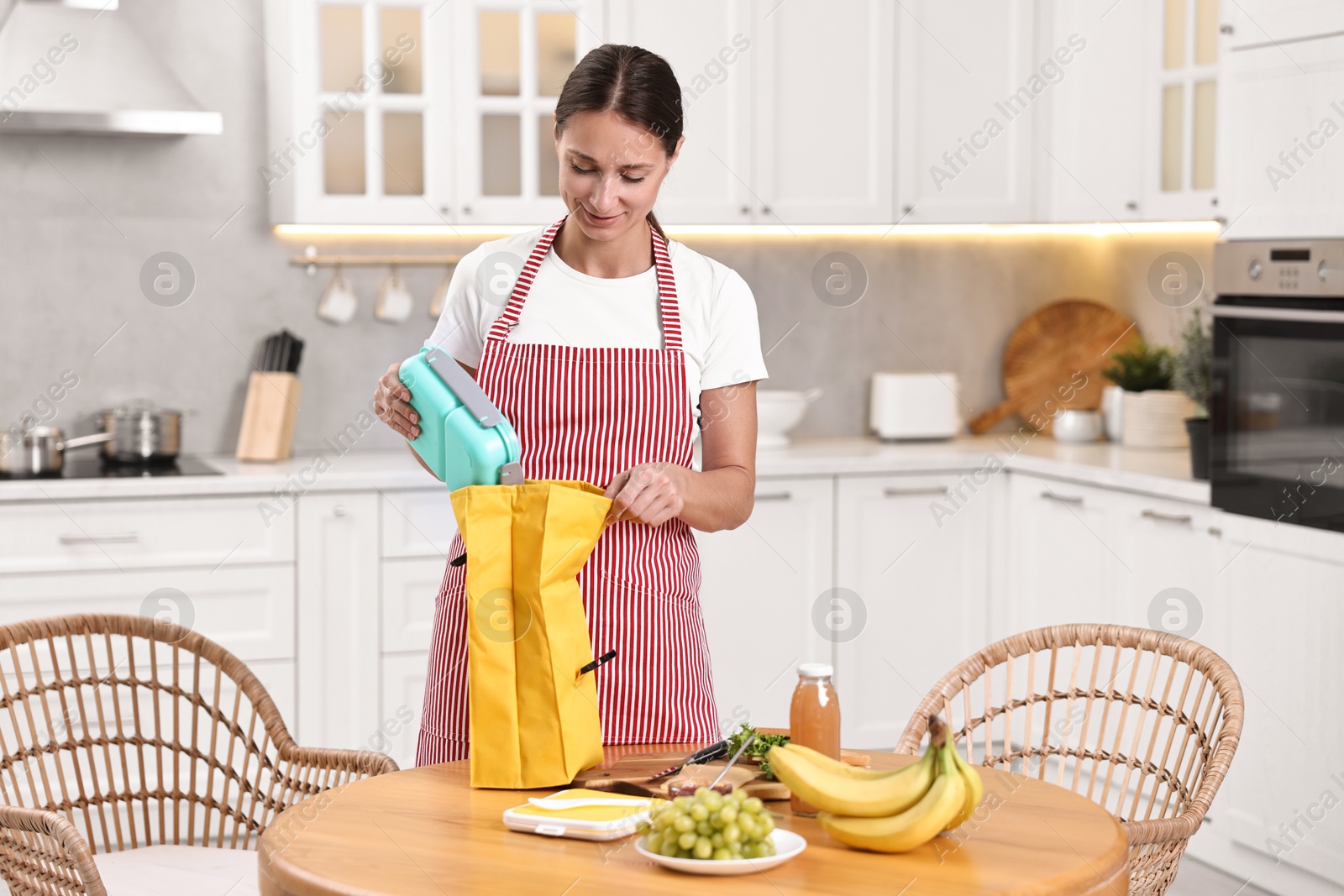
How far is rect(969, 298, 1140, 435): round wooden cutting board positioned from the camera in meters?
4.30

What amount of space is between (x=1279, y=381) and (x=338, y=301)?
234cm

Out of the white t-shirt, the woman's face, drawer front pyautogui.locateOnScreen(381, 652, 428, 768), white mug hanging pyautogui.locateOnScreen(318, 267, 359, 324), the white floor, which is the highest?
the woman's face

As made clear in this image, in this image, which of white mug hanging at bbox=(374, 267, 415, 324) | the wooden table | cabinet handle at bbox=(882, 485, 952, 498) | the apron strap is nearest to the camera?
the wooden table

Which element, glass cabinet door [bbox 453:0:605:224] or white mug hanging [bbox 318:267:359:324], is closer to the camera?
glass cabinet door [bbox 453:0:605:224]

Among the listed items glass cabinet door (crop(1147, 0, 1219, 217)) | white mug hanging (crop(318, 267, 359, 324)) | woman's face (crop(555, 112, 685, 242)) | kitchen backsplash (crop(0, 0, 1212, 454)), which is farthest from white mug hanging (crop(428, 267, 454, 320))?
woman's face (crop(555, 112, 685, 242))

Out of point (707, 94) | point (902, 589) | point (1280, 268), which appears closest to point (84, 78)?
point (707, 94)

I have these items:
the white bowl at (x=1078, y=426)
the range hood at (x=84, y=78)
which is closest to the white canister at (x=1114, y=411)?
the white bowl at (x=1078, y=426)

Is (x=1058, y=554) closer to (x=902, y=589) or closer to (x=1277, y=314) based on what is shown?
(x=902, y=589)

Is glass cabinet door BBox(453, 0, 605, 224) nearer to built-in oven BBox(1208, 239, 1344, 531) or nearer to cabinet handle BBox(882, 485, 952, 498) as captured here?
cabinet handle BBox(882, 485, 952, 498)

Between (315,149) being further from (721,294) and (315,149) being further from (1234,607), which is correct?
(1234,607)

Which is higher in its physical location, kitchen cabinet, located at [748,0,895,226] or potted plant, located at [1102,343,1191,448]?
kitchen cabinet, located at [748,0,895,226]

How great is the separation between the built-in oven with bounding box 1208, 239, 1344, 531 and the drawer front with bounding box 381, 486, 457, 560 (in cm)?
176

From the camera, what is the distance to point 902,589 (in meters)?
3.84

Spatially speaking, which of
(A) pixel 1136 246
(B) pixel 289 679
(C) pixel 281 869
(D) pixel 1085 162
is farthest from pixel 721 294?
(A) pixel 1136 246
